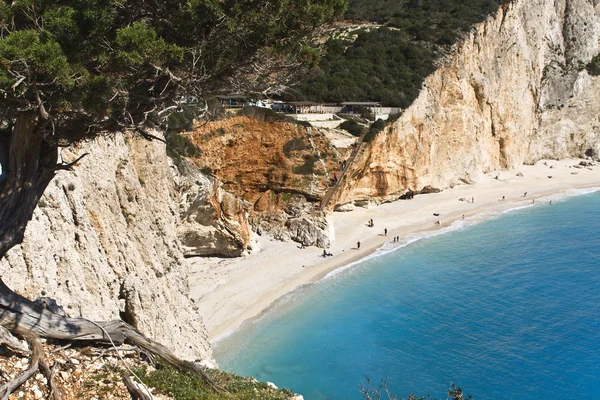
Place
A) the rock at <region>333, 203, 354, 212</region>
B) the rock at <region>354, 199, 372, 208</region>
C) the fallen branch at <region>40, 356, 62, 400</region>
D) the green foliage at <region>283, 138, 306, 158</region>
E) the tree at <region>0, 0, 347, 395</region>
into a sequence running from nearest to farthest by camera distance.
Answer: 1. the tree at <region>0, 0, 347, 395</region>
2. the fallen branch at <region>40, 356, 62, 400</region>
3. the green foliage at <region>283, 138, 306, 158</region>
4. the rock at <region>333, 203, 354, 212</region>
5. the rock at <region>354, 199, 372, 208</region>

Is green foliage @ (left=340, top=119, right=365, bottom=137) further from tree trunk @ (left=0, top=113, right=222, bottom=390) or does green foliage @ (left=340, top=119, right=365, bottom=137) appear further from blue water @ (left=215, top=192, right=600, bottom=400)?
tree trunk @ (left=0, top=113, right=222, bottom=390)

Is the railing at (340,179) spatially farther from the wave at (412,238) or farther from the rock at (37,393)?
the rock at (37,393)

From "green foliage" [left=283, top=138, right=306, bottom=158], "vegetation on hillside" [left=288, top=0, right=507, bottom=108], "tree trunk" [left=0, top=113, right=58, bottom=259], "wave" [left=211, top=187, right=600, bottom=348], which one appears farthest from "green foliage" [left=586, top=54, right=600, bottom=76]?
"tree trunk" [left=0, top=113, right=58, bottom=259]

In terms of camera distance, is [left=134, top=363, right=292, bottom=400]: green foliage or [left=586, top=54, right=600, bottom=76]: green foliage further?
[left=586, top=54, right=600, bottom=76]: green foliage

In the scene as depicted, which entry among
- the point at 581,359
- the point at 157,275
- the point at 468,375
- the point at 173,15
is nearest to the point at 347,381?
the point at 468,375

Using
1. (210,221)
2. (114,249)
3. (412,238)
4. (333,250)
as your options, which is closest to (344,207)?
(412,238)

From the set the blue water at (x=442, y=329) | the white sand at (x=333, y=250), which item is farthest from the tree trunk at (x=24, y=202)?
the white sand at (x=333, y=250)

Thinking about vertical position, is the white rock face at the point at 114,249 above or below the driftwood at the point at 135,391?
above
